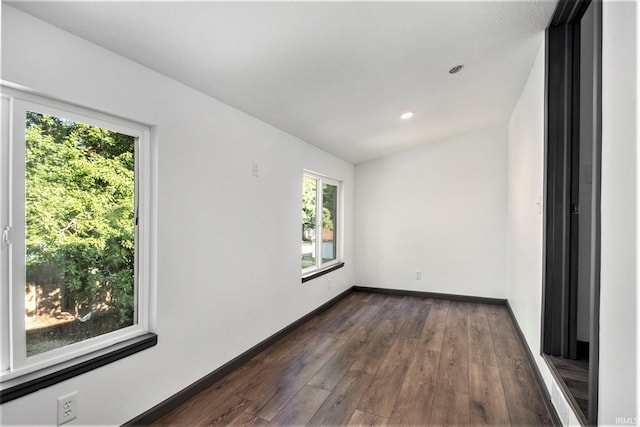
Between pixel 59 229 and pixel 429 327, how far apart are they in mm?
3454

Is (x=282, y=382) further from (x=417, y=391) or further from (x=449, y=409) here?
(x=449, y=409)

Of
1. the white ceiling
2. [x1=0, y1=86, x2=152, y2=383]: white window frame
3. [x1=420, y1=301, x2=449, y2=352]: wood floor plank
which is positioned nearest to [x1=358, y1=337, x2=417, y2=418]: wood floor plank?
[x1=420, y1=301, x2=449, y2=352]: wood floor plank

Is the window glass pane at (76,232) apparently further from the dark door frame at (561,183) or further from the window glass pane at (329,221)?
the window glass pane at (329,221)

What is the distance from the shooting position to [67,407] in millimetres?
1491

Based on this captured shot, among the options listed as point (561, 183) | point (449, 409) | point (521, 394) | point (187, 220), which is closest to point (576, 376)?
Result: point (521, 394)

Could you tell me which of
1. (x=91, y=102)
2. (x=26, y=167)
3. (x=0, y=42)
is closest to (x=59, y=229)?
(x=26, y=167)

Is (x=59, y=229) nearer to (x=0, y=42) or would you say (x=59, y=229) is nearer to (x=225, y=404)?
(x=0, y=42)

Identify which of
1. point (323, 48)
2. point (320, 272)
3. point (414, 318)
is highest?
point (323, 48)

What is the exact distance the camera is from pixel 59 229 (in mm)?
1558

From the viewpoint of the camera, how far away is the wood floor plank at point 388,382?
2035mm

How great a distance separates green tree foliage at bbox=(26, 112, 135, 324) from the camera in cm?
148

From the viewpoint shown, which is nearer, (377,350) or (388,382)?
(388,382)

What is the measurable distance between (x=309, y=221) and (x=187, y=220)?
2061 millimetres

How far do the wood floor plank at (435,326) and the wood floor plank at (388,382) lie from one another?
19cm
